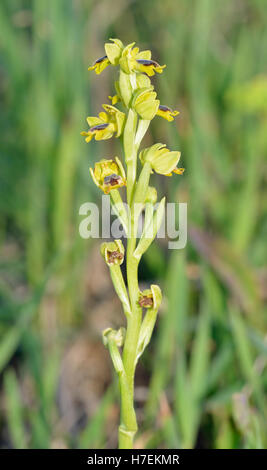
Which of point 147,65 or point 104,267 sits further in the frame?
point 104,267

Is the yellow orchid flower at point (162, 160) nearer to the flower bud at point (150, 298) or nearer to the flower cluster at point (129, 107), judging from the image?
the flower cluster at point (129, 107)

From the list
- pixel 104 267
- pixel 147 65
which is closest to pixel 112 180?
pixel 147 65

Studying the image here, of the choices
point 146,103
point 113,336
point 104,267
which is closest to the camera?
point 146,103

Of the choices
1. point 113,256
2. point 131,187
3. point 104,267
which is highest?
point 131,187

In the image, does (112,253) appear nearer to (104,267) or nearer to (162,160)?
(162,160)

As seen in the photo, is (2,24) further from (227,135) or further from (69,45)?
(227,135)

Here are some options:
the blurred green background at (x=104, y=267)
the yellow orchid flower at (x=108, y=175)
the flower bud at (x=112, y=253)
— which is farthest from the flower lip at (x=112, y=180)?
the blurred green background at (x=104, y=267)

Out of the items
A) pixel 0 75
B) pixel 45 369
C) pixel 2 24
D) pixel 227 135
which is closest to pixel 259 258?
pixel 227 135
